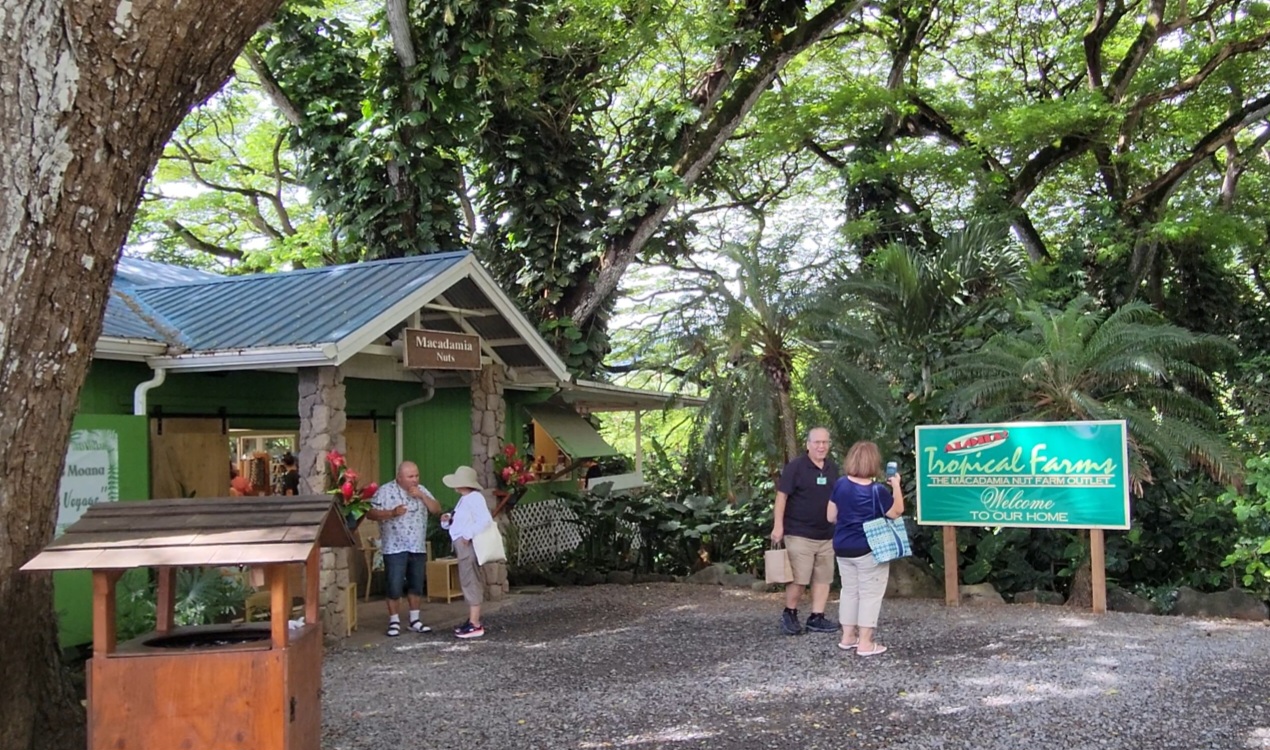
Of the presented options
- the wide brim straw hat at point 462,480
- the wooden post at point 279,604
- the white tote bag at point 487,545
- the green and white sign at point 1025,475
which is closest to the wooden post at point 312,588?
the wooden post at point 279,604

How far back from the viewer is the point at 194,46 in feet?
13.7

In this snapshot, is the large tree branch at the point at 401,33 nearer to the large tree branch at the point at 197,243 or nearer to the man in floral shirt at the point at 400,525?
the man in floral shirt at the point at 400,525

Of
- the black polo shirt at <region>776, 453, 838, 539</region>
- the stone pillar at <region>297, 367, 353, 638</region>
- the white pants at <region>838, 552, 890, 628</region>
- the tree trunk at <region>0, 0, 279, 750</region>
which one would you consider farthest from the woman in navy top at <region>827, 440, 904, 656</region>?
the tree trunk at <region>0, 0, 279, 750</region>

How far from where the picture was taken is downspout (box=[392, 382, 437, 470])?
12.4m

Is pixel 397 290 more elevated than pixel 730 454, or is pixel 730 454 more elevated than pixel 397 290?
pixel 397 290

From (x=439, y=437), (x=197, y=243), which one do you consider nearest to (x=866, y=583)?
(x=439, y=437)

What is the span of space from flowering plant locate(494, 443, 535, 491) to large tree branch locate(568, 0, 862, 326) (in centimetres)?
453

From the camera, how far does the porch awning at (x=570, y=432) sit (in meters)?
14.1

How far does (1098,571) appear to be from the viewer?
9320 millimetres

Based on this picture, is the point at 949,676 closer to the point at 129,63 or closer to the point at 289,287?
the point at 129,63

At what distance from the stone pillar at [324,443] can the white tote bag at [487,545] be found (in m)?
1.24

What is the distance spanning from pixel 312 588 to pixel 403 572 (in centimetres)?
423

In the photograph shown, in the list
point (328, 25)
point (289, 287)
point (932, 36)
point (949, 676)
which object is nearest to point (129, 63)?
point (949, 676)

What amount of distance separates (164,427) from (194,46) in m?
6.20
